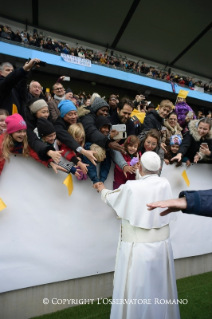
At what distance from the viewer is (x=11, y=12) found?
44.0 feet

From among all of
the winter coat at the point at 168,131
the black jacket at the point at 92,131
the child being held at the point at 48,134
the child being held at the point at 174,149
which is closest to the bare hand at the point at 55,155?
the child being held at the point at 48,134

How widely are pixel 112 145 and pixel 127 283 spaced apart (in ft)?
4.28

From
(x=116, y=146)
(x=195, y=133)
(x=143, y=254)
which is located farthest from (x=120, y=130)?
(x=195, y=133)

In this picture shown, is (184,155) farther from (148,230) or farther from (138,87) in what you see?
(138,87)

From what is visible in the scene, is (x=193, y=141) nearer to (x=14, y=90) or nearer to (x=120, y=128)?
(x=120, y=128)

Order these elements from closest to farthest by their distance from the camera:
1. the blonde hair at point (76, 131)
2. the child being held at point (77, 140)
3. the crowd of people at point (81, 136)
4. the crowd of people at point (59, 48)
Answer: the crowd of people at point (81, 136)
the child being held at point (77, 140)
the blonde hair at point (76, 131)
the crowd of people at point (59, 48)

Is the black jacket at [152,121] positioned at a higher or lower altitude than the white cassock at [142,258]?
higher

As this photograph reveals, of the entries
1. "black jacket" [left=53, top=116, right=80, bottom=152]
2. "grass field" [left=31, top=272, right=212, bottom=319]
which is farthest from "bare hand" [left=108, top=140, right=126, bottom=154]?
"grass field" [left=31, top=272, right=212, bottom=319]

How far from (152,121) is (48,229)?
7.30ft

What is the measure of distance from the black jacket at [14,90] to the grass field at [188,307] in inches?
101

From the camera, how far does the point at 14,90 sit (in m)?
2.76

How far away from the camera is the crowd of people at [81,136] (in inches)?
80.7

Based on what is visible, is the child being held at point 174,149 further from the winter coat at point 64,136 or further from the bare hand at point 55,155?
the bare hand at point 55,155

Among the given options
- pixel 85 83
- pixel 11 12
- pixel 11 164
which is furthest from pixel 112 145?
pixel 11 12
